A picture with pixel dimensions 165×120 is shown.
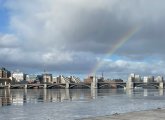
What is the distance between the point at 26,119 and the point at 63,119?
3.91 metres

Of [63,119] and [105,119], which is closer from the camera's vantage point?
[105,119]

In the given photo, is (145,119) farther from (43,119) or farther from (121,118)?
(43,119)

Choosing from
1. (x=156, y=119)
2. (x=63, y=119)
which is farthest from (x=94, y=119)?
(x=63, y=119)

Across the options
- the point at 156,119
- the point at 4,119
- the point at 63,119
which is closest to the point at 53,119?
the point at 63,119

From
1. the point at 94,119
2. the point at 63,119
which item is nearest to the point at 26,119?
the point at 63,119

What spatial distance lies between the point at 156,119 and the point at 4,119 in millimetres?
15319

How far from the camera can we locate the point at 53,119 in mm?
31406

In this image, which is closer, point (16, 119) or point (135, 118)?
point (135, 118)

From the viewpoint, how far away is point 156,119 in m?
25.1

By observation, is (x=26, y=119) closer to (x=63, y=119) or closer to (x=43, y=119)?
(x=43, y=119)

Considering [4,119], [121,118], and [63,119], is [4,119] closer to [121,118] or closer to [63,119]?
[63,119]

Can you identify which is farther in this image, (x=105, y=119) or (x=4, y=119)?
(x=4, y=119)

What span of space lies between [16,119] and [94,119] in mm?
11274

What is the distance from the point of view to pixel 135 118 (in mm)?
25609
